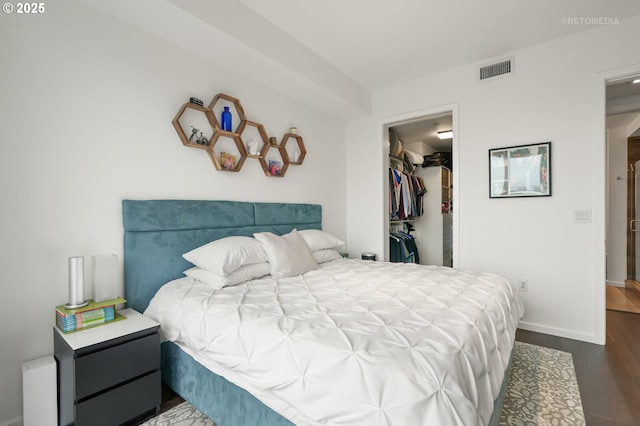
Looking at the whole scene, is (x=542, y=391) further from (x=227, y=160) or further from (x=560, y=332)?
(x=227, y=160)

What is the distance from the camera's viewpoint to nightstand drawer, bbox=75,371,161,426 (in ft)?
4.55

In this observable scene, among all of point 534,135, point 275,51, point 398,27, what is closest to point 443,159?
point 534,135

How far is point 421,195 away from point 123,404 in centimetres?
490

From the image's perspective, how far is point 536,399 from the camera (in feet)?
5.91

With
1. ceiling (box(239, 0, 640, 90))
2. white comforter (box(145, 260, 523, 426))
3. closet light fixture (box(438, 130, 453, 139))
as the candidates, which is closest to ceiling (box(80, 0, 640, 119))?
ceiling (box(239, 0, 640, 90))

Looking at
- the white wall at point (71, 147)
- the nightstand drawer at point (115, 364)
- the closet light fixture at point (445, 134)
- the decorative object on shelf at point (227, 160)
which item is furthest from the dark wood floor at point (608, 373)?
the closet light fixture at point (445, 134)

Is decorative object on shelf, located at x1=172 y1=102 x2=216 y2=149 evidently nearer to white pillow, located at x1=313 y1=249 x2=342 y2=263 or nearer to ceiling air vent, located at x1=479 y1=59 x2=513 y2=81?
white pillow, located at x1=313 y1=249 x2=342 y2=263

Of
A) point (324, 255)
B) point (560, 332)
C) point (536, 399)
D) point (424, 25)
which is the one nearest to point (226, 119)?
point (324, 255)

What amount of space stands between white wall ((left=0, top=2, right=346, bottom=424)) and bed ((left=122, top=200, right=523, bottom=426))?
0.71ft

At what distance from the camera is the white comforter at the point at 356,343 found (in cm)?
93

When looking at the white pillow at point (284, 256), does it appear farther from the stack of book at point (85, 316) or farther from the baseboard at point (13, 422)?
the baseboard at point (13, 422)

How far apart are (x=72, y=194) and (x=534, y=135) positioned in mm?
3669

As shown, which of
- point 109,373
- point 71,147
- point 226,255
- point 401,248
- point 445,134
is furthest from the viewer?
point 445,134

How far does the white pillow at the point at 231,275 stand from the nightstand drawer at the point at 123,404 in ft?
1.85
